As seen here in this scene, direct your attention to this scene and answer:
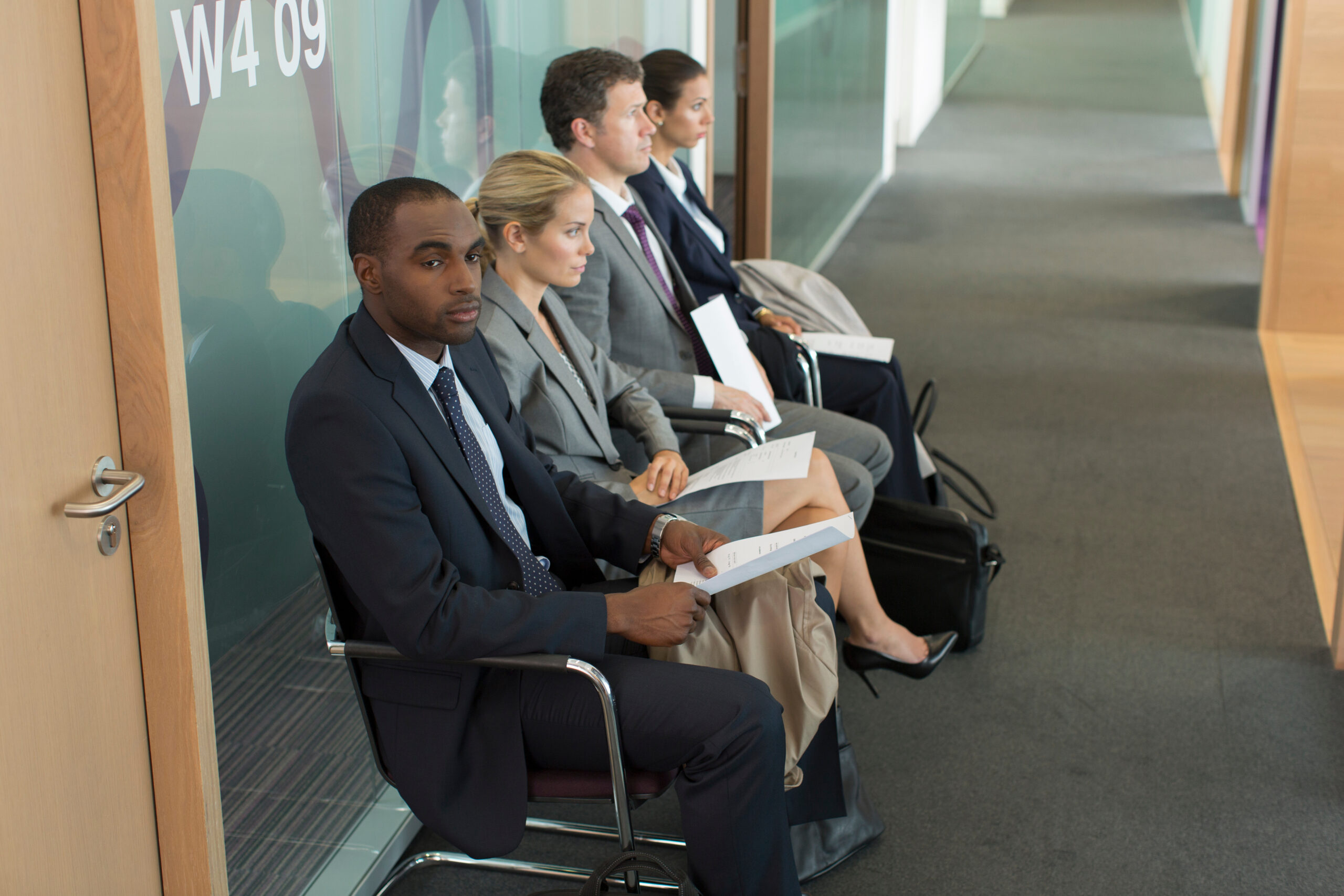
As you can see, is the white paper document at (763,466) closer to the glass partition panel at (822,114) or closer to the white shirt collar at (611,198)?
the white shirt collar at (611,198)

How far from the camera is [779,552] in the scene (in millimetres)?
2033

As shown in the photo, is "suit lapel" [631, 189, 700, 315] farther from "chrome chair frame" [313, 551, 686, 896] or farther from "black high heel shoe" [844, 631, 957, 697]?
"chrome chair frame" [313, 551, 686, 896]

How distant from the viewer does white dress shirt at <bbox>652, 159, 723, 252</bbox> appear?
388 centimetres

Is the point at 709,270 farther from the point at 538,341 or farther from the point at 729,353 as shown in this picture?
the point at 538,341

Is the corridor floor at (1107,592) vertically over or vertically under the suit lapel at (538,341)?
under

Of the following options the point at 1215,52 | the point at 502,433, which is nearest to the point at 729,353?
the point at 502,433

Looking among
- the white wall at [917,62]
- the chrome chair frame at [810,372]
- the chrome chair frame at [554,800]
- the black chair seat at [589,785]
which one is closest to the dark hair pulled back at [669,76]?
the chrome chair frame at [810,372]

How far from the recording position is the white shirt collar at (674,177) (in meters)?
3.86

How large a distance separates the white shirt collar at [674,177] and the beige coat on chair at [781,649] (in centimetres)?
197

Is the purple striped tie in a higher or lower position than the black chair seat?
higher

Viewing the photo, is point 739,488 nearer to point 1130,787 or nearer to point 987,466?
point 1130,787

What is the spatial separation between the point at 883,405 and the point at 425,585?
7.15 ft

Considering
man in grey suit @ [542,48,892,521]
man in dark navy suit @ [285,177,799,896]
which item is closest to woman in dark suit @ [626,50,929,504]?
man in grey suit @ [542,48,892,521]

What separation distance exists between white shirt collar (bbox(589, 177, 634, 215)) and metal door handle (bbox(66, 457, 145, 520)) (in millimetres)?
1784
